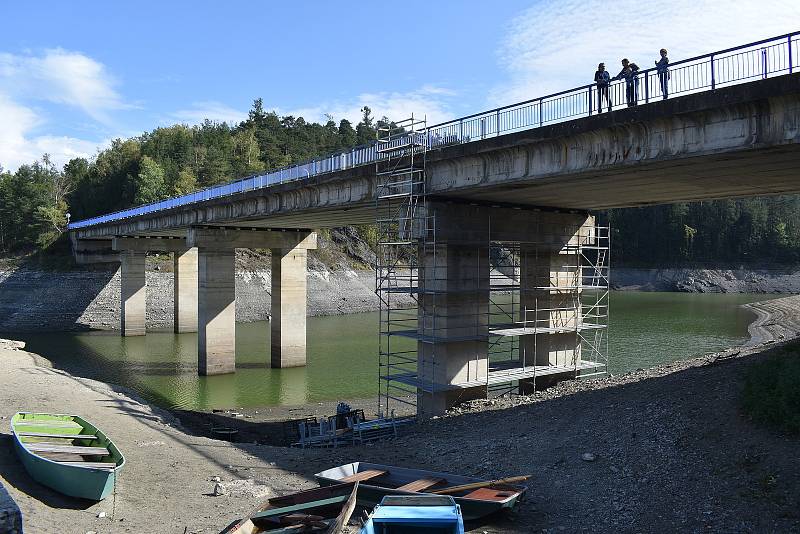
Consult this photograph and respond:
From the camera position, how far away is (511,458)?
1501 cm

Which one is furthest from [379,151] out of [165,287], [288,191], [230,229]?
[165,287]

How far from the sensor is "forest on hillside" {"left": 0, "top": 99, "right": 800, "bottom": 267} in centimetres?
7956

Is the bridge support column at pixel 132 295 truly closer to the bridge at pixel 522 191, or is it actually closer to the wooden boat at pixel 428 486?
the bridge at pixel 522 191

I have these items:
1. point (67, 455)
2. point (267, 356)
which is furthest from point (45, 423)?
point (267, 356)

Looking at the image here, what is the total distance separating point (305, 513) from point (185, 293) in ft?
148

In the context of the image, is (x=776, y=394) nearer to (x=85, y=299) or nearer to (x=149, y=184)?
(x=85, y=299)

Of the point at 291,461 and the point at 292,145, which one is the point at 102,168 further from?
the point at 291,461

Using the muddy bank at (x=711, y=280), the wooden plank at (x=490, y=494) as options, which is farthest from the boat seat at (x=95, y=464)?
the muddy bank at (x=711, y=280)

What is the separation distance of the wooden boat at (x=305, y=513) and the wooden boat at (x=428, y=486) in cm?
68

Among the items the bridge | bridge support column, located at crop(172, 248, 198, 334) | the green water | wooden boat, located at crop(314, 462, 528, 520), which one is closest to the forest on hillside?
bridge support column, located at crop(172, 248, 198, 334)

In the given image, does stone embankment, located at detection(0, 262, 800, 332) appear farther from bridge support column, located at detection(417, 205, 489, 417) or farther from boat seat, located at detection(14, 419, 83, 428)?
boat seat, located at detection(14, 419, 83, 428)

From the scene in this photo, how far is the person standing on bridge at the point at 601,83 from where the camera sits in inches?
634

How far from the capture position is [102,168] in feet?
327

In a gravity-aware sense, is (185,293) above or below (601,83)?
below
